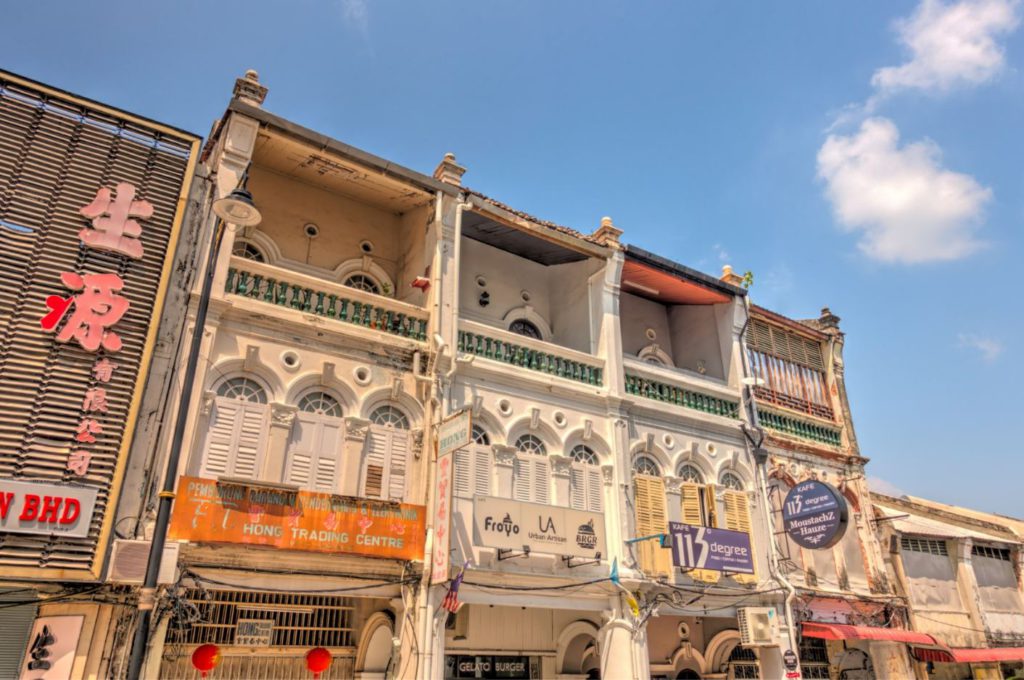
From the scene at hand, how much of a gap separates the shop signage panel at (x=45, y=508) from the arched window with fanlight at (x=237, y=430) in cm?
176

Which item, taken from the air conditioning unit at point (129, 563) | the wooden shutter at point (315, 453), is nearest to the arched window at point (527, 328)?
the wooden shutter at point (315, 453)

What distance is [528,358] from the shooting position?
15586 mm

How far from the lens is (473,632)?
15023 mm

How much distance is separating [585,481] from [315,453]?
18.8 ft

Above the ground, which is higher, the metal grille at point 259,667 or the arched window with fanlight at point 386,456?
the arched window with fanlight at point 386,456

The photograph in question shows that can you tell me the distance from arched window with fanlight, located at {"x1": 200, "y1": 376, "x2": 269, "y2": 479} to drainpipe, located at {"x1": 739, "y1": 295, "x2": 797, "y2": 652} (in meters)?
11.9

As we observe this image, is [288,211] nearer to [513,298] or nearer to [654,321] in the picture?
[513,298]

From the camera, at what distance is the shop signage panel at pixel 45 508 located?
9.46 meters

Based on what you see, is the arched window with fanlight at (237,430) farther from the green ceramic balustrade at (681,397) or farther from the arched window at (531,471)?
the green ceramic balustrade at (681,397)

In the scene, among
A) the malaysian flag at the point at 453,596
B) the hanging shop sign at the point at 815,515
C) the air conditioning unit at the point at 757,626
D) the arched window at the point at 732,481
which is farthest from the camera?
the arched window at the point at 732,481

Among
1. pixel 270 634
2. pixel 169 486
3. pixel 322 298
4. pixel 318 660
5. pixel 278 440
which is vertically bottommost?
pixel 318 660

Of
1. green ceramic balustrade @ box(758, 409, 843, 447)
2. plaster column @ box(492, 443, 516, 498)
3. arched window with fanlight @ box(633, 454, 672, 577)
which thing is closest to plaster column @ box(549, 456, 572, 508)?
plaster column @ box(492, 443, 516, 498)

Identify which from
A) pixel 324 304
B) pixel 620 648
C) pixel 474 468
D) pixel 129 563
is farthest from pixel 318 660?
pixel 324 304

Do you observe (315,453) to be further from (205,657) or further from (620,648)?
(620,648)
